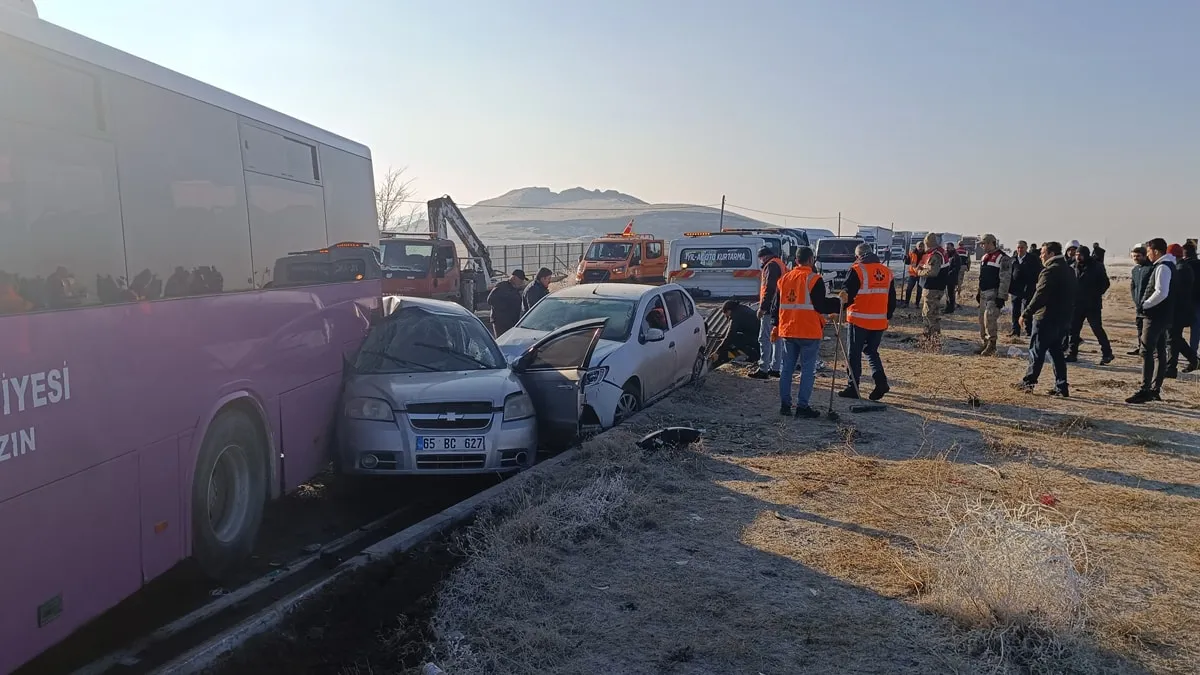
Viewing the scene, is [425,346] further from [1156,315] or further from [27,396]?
[1156,315]

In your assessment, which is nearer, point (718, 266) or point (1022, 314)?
point (1022, 314)

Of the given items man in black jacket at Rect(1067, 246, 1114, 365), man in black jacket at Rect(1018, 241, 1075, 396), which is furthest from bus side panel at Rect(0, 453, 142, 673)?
man in black jacket at Rect(1067, 246, 1114, 365)

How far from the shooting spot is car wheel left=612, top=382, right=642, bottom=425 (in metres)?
8.90

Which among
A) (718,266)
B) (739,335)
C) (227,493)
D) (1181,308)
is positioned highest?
(718,266)

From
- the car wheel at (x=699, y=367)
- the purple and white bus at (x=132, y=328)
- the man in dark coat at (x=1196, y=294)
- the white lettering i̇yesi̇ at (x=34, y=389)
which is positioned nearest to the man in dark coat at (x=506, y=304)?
the car wheel at (x=699, y=367)

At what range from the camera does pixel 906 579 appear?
485cm

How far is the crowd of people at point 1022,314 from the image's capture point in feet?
31.3

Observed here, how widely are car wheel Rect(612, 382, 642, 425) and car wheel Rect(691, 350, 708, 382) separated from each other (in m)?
2.31

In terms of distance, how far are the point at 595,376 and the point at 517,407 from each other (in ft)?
4.53

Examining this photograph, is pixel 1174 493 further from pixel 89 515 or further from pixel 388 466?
pixel 89 515

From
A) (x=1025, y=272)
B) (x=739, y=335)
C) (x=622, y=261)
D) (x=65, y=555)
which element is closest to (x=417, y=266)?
(x=622, y=261)

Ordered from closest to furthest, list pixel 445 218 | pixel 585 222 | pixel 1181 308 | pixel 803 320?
pixel 803 320 < pixel 1181 308 < pixel 445 218 < pixel 585 222

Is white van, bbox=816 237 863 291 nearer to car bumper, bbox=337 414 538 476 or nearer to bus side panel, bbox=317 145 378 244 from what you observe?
bus side panel, bbox=317 145 378 244

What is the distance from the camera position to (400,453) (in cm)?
667
